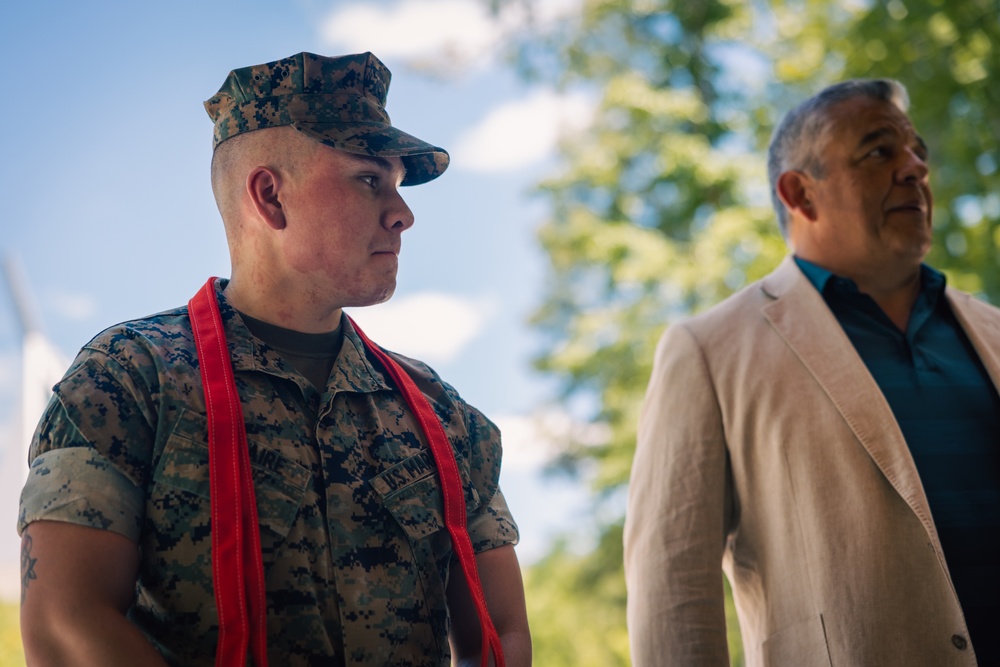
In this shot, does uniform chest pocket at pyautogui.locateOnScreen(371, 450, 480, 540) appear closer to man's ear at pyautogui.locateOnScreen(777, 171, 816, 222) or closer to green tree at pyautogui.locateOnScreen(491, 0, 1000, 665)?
man's ear at pyautogui.locateOnScreen(777, 171, 816, 222)

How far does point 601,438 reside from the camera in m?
8.43

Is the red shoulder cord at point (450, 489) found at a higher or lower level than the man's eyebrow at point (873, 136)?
lower

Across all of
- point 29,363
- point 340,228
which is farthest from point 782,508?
point 29,363

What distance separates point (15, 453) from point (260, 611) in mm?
2129

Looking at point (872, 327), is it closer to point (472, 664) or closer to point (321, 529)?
point (472, 664)

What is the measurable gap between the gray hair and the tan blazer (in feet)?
1.17

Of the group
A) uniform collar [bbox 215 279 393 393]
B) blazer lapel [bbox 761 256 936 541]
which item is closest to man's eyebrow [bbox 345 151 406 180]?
uniform collar [bbox 215 279 393 393]

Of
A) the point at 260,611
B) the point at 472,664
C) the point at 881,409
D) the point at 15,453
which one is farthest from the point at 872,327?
the point at 15,453

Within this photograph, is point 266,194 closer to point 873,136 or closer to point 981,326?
point 873,136

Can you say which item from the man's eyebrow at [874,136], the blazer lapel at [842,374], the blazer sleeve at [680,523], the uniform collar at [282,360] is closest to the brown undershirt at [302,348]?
the uniform collar at [282,360]

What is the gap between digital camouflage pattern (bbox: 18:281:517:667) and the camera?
4.40 feet

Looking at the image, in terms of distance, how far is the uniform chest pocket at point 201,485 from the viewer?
1.37 metres

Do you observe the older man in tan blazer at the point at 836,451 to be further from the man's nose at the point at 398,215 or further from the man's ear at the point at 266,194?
the man's ear at the point at 266,194

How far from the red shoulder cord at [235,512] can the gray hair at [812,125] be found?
136cm
